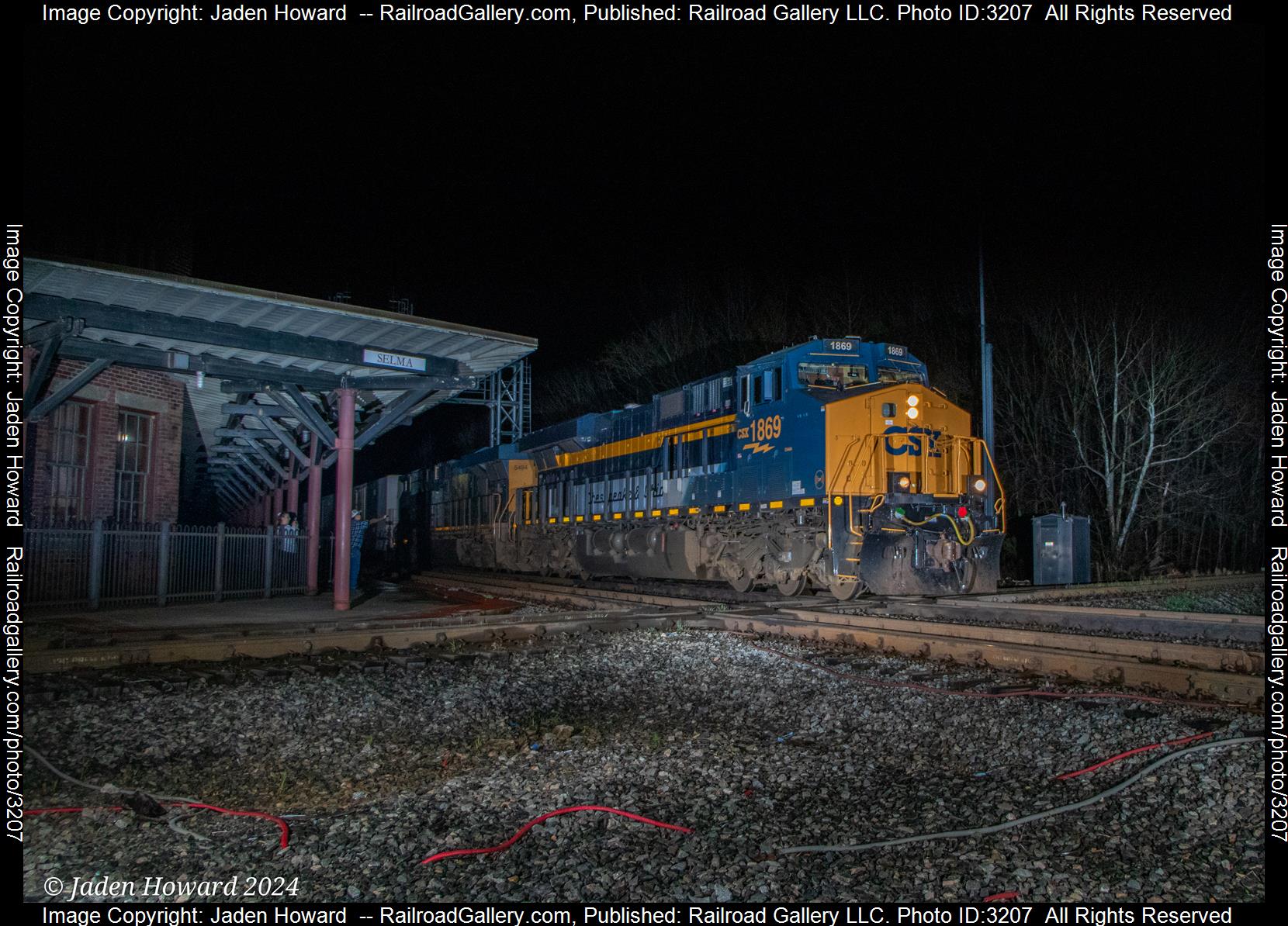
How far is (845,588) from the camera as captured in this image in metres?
12.1

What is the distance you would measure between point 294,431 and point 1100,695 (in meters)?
18.1

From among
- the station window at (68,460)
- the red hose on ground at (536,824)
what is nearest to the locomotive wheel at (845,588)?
the red hose on ground at (536,824)

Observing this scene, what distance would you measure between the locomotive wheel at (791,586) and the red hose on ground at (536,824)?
9117 mm

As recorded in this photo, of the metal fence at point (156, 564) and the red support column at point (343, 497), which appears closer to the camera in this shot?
the metal fence at point (156, 564)

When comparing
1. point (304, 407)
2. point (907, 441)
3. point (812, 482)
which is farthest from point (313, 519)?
point (907, 441)

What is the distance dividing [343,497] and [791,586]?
22.3 feet

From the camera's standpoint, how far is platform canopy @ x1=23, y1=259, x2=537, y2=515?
32.8 feet

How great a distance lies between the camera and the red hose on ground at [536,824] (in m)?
3.64

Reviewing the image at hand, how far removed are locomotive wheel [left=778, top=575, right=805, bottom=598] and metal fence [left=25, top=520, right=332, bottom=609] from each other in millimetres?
8724


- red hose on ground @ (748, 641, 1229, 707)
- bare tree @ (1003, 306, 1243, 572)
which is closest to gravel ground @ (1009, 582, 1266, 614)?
red hose on ground @ (748, 641, 1229, 707)

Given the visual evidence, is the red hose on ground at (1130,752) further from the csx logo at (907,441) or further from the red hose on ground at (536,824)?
the csx logo at (907,441)

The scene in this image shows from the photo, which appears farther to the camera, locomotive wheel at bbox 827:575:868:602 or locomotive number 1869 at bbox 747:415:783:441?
locomotive number 1869 at bbox 747:415:783:441

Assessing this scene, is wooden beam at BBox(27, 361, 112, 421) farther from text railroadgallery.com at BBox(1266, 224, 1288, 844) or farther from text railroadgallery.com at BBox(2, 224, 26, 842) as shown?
text railroadgallery.com at BBox(1266, 224, 1288, 844)
